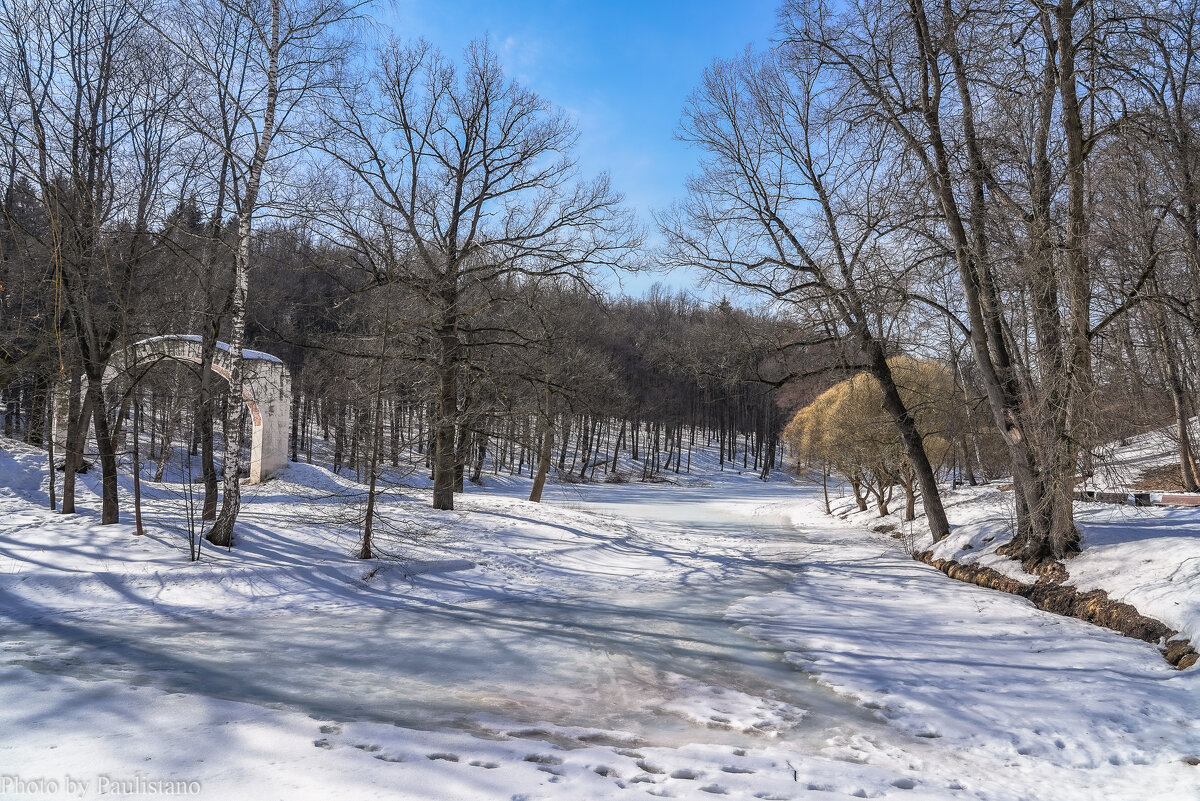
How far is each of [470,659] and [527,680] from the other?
90cm

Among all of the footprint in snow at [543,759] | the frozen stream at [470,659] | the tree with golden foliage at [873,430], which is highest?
the tree with golden foliage at [873,430]

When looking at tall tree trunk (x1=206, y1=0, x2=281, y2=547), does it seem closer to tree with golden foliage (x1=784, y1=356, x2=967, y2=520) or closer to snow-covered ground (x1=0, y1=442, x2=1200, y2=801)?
snow-covered ground (x1=0, y1=442, x2=1200, y2=801)

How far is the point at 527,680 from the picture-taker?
627 centimetres

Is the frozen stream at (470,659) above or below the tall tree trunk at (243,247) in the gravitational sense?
below

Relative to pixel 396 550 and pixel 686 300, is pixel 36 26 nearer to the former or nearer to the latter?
pixel 396 550

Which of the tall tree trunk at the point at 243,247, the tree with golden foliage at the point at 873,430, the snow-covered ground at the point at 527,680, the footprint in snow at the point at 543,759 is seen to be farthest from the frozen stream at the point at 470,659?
the tree with golden foliage at the point at 873,430

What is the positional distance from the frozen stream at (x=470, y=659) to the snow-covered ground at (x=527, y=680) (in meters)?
0.04

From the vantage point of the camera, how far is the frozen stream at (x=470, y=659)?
5.37 meters

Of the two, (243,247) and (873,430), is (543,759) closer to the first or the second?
(243,247)

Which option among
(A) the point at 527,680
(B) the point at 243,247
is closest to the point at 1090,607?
(A) the point at 527,680

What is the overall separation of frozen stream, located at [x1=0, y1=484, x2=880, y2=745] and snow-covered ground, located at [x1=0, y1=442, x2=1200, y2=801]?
1.5 inches

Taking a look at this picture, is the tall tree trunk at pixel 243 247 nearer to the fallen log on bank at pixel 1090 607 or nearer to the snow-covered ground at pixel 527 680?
the snow-covered ground at pixel 527 680

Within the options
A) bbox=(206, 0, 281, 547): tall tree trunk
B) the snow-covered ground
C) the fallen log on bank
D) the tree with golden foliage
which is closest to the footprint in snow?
the snow-covered ground

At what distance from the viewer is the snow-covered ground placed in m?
4.11
